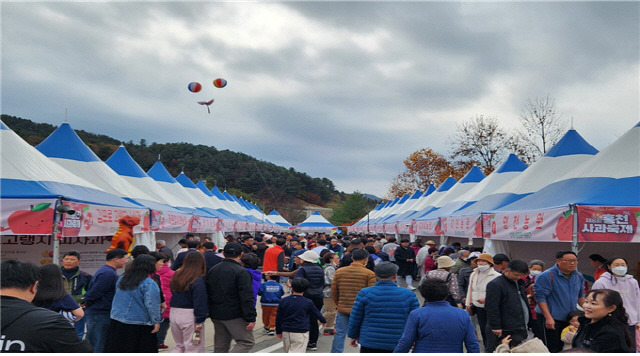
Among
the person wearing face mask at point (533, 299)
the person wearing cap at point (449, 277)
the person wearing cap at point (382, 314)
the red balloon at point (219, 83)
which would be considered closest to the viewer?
the person wearing cap at point (382, 314)

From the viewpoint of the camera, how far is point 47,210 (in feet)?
25.6

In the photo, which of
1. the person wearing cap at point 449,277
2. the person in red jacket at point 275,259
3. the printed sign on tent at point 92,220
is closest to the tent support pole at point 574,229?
the person wearing cap at point 449,277

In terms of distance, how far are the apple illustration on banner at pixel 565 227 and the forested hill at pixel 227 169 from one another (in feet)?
267

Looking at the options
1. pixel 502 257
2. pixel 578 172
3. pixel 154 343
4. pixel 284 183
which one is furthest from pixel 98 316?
pixel 284 183

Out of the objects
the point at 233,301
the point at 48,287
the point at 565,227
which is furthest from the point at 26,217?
the point at 565,227

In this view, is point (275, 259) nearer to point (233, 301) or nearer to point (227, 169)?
point (233, 301)

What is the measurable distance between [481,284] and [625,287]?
1.73m

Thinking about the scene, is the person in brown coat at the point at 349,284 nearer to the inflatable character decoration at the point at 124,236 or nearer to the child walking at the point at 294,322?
the child walking at the point at 294,322

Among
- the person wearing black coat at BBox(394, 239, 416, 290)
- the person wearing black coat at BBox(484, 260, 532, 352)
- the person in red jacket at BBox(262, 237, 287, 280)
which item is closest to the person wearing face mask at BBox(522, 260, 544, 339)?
the person wearing black coat at BBox(484, 260, 532, 352)

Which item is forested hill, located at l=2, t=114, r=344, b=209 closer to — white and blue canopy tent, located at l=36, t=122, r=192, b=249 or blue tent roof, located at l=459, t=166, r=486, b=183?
blue tent roof, located at l=459, t=166, r=486, b=183

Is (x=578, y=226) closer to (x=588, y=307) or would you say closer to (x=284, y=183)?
(x=588, y=307)

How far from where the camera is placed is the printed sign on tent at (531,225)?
8.07 metres

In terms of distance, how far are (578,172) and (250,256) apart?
7433mm

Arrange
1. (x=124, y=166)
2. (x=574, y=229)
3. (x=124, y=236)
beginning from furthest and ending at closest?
(x=124, y=166)
(x=124, y=236)
(x=574, y=229)
